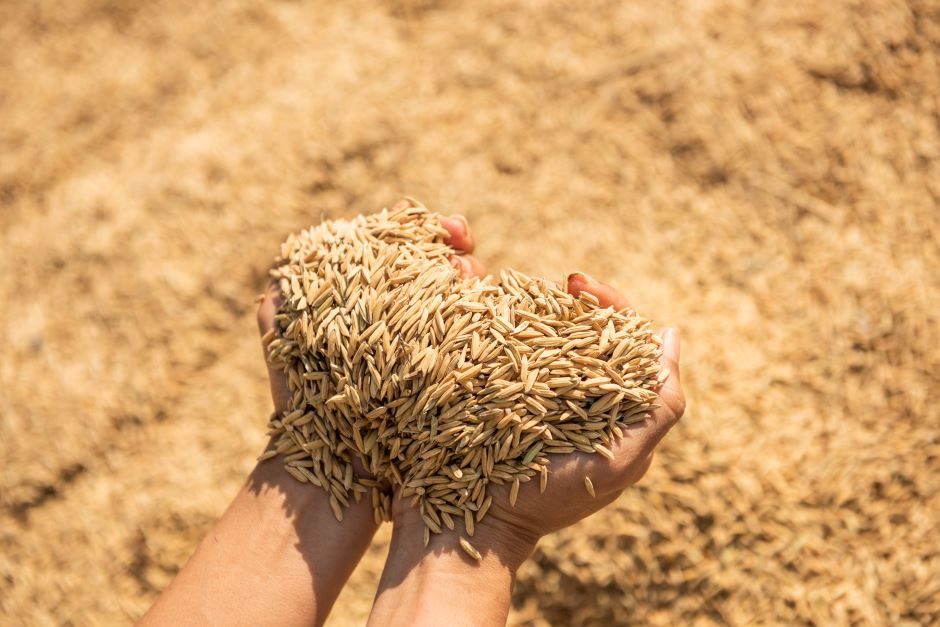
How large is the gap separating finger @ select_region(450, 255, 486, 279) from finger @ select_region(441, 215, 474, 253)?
0.03 m

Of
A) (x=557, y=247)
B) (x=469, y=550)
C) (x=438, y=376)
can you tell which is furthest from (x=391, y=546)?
(x=557, y=247)

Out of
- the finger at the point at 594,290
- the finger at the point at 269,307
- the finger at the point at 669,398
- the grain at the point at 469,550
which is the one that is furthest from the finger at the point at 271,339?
the finger at the point at 669,398

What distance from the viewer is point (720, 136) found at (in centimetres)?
255

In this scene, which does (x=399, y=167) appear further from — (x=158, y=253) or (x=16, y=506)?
(x=16, y=506)

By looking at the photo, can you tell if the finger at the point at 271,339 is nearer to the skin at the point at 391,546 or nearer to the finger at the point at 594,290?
the skin at the point at 391,546

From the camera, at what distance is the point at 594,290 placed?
1582 mm

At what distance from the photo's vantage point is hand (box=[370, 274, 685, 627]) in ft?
4.70

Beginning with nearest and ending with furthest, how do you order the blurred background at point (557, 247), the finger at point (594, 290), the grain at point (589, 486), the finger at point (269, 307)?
the grain at point (589, 486) → the finger at point (594, 290) → the finger at point (269, 307) → the blurred background at point (557, 247)

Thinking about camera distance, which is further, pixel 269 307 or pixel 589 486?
pixel 269 307

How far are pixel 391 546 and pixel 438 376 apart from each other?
42 cm

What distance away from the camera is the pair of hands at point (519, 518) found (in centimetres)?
144

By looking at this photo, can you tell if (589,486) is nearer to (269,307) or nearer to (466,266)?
(466,266)

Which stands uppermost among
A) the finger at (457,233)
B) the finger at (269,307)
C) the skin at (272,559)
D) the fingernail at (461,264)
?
the finger at (457,233)

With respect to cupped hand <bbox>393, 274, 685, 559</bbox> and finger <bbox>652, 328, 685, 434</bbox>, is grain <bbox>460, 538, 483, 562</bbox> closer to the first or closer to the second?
cupped hand <bbox>393, 274, 685, 559</bbox>
